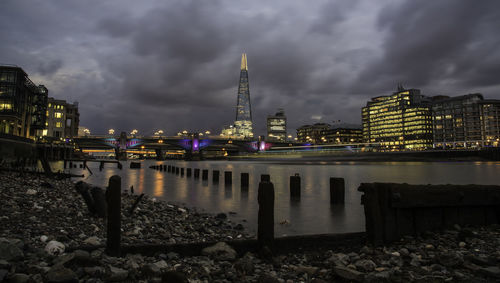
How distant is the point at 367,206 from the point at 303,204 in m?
8.39

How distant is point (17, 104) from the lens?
75375mm

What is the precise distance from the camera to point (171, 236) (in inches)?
284

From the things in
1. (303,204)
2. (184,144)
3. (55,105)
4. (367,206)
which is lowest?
(303,204)

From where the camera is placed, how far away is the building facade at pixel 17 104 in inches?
2830

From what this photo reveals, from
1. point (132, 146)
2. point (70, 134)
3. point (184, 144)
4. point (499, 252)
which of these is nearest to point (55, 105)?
point (70, 134)

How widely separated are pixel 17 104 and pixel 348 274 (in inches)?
3708

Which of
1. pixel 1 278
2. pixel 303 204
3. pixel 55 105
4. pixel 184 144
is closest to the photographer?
pixel 1 278

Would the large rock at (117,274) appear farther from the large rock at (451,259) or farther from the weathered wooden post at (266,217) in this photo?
the large rock at (451,259)

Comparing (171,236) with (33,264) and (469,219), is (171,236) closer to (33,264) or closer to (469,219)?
(33,264)

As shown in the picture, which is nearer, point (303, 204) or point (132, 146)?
point (303, 204)

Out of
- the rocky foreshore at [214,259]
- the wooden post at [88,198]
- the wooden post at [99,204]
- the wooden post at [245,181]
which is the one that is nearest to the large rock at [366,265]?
the rocky foreshore at [214,259]

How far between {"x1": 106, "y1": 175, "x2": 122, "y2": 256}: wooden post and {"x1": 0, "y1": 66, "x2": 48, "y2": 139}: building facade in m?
77.3

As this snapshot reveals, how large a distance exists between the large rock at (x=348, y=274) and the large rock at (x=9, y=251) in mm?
4926

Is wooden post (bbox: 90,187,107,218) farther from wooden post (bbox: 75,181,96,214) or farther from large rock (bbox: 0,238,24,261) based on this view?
large rock (bbox: 0,238,24,261)
